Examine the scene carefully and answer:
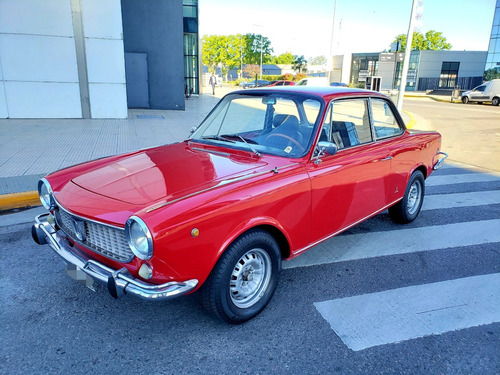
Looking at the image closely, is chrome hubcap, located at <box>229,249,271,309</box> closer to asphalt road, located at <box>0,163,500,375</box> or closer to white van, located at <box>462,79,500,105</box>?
asphalt road, located at <box>0,163,500,375</box>

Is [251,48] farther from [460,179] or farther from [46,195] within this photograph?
[46,195]

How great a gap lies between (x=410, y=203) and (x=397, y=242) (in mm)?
833

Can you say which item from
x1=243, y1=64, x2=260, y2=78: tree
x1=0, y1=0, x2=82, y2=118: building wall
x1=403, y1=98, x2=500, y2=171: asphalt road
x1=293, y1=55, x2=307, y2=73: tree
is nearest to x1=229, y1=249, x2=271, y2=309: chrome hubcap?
x1=403, y1=98, x2=500, y2=171: asphalt road

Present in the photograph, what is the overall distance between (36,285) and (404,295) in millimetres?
3318

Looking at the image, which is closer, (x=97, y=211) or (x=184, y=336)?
(x=97, y=211)

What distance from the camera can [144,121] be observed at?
13352mm

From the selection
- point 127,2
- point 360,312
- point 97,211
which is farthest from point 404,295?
point 127,2

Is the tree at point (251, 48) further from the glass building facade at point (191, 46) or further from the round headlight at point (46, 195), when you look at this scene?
the round headlight at point (46, 195)

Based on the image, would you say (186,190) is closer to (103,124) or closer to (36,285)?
(36,285)

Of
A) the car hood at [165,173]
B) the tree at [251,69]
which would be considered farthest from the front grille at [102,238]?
the tree at [251,69]

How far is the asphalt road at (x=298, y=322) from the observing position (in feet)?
8.21

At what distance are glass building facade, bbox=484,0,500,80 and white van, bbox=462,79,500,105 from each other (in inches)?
818

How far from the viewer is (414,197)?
5078 millimetres

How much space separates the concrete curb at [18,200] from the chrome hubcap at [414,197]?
5.30 metres
